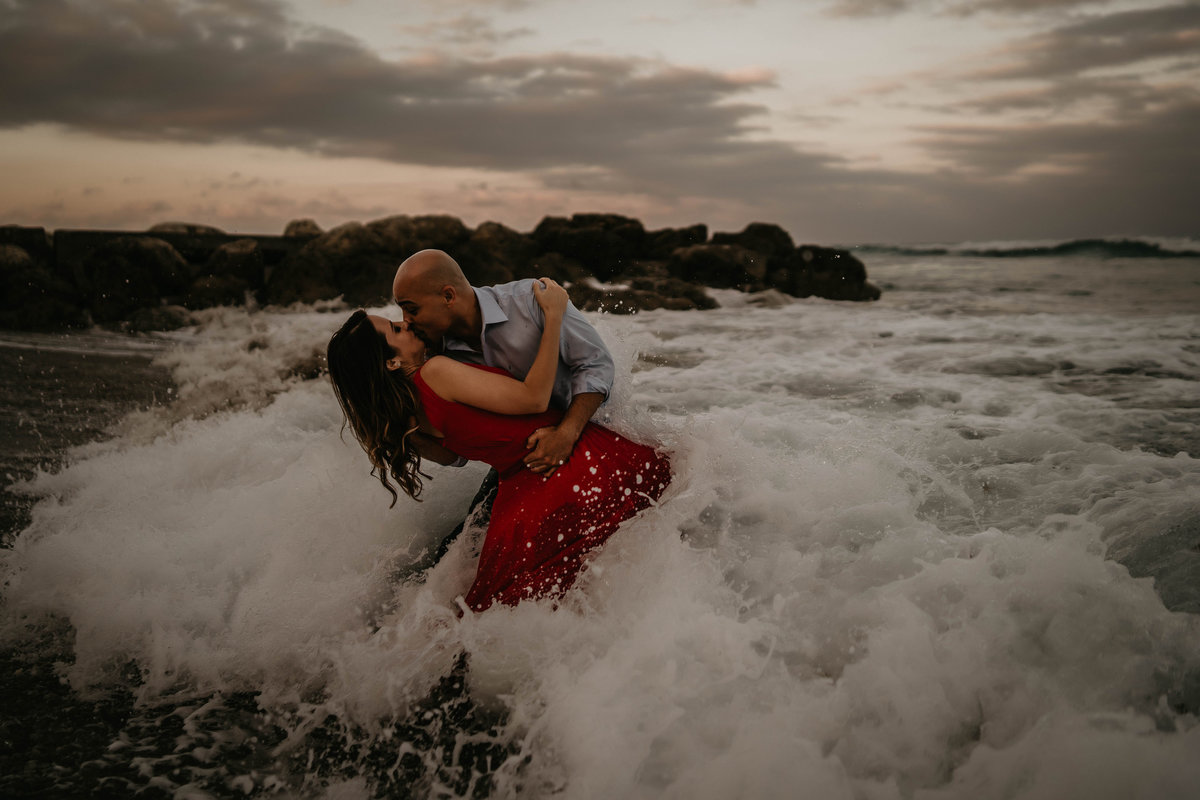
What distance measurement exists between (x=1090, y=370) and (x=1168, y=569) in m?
5.89

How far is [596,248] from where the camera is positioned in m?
21.4

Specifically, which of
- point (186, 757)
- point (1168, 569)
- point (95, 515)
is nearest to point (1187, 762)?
point (1168, 569)

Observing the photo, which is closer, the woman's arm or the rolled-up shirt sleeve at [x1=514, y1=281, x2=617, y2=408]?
the woman's arm

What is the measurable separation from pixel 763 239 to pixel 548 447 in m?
20.8

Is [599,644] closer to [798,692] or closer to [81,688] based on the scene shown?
[798,692]

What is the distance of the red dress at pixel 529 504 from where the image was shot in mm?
2852

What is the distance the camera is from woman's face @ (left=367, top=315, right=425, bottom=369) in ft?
9.35

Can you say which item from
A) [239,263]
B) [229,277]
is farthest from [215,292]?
[239,263]

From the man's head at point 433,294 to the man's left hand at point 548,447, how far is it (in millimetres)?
497

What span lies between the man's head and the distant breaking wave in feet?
136

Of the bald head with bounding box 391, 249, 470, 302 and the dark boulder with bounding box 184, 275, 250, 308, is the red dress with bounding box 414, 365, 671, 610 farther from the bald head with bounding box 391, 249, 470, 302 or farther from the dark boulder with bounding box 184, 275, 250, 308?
the dark boulder with bounding box 184, 275, 250, 308

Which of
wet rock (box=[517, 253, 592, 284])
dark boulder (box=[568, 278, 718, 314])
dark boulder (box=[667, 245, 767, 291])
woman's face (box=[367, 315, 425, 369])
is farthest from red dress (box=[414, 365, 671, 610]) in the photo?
dark boulder (box=[667, 245, 767, 291])

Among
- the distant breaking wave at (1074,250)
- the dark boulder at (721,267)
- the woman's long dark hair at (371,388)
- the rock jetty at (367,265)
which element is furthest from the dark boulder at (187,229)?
the distant breaking wave at (1074,250)

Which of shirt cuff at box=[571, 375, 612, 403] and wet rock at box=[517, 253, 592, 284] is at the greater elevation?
wet rock at box=[517, 253, 592, 284]
